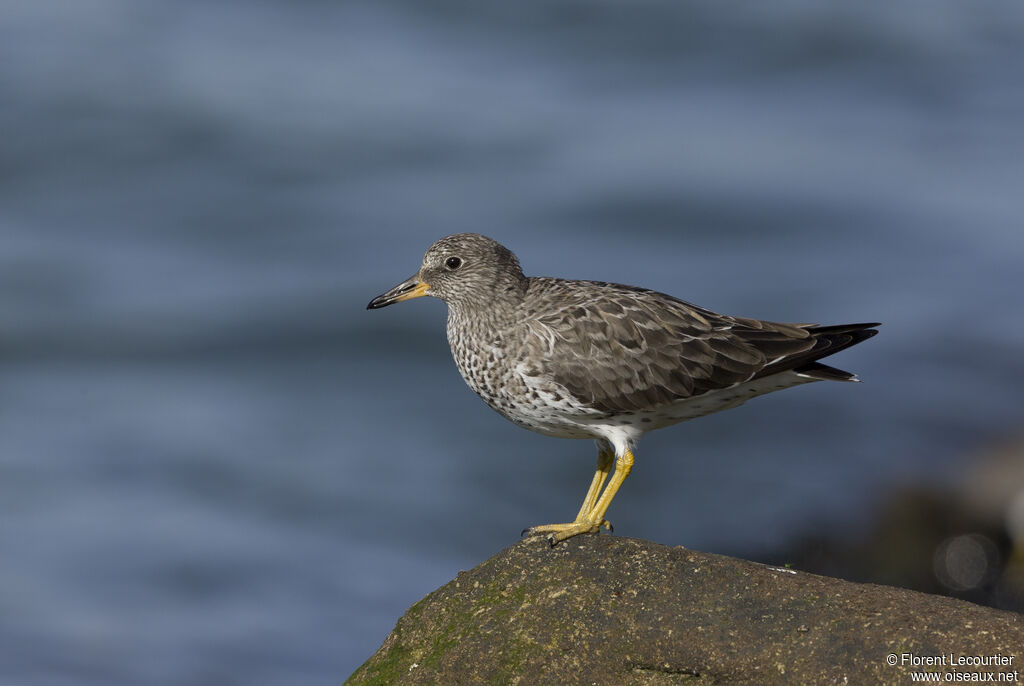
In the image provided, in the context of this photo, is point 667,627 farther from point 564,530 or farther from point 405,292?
point 405,292

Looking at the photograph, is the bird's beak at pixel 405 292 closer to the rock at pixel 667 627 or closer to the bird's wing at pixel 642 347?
the bird's wing at pixel 642 347

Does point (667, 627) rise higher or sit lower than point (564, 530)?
lower

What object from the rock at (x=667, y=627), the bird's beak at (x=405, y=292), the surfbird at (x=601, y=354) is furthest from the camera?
the bird's beak at (x=405, y=292)

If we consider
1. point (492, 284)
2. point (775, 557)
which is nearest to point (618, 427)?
point (492, 284)

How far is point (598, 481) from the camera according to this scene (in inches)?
366

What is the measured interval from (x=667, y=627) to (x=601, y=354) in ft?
8.60

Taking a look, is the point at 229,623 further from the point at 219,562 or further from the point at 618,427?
the point at 618,427

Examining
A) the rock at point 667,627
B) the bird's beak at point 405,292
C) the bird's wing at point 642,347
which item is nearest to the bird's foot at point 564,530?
the rock at point 667,627

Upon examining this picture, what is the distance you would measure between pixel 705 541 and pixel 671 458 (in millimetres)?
2171

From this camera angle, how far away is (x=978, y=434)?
1593 centimetres

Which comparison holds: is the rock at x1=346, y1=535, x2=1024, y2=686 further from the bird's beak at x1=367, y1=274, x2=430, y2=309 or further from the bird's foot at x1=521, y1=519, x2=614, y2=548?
the bird's beak at x1=367, y1=274, x2=430, y2=309

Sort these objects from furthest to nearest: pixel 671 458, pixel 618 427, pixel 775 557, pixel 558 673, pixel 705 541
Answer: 1. pixel 671 458
2. pixel 705 541
3. pixel 775 557
4. pixel 618 427
5. pixel 558 673

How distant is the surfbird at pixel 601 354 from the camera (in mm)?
8742

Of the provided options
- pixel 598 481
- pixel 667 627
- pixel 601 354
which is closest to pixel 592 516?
pixel 598 481
